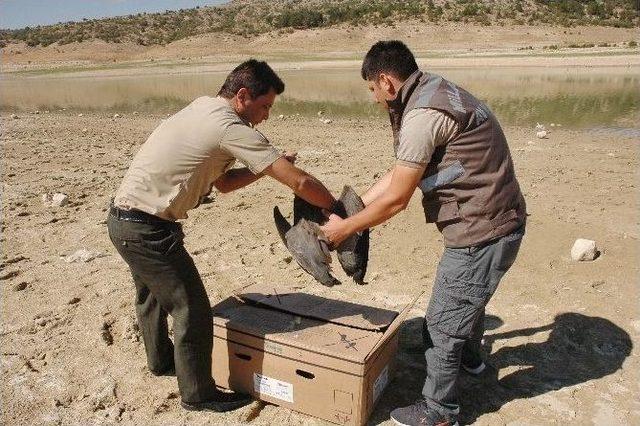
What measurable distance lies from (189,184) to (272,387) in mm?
1301

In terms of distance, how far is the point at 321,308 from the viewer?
3568mm

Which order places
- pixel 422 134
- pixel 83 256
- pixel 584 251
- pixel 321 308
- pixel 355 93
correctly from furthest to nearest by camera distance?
pixel 355 93 → pixel 83 256 → pixel 584 251 → pixel 321 308 → pixel 422 134

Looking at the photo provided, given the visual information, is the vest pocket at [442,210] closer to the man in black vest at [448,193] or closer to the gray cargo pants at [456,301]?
the man in black vest at [448,193]

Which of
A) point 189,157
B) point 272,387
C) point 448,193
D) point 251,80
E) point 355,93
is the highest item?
point 251,80

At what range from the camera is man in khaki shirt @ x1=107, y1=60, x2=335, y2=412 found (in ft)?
9.18

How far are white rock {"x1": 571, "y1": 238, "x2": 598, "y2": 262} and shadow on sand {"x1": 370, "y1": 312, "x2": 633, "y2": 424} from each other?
1018mm

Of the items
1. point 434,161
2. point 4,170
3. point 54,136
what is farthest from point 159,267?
point 54,136

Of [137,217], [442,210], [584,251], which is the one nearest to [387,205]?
[442,210]

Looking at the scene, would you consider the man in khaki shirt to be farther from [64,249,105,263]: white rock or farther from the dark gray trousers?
[64,249,105,263]: white rock

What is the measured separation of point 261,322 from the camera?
337 cm

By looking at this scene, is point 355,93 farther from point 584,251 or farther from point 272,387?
point 272,387

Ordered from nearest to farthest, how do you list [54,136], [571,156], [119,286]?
[119,286] → [571,156] → [54,136]

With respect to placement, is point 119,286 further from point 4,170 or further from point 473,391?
point 4,170

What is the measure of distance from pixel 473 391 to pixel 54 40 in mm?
58511
